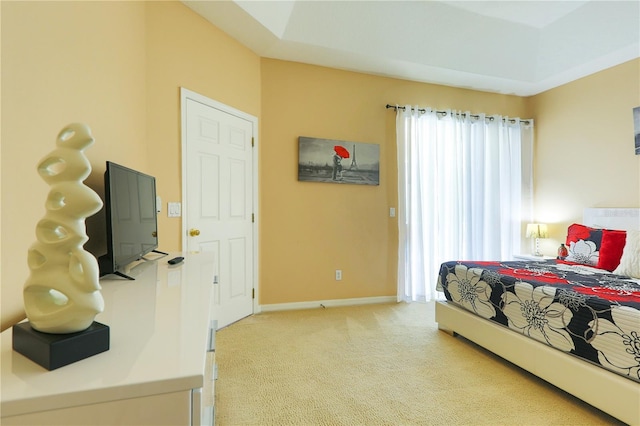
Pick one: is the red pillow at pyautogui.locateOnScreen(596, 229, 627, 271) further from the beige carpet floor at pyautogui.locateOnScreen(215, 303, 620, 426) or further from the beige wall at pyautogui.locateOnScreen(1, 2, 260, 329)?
the beige wall at pyautogui.locateOnScreen(1, 2, 260, 329)

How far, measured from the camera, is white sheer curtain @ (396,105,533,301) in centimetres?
392

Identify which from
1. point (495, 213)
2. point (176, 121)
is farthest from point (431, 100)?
point (176, 121)

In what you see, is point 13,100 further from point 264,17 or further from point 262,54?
point 262,54

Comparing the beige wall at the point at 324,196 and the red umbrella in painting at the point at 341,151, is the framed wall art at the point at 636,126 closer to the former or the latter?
the beige wall at the point at 324,196

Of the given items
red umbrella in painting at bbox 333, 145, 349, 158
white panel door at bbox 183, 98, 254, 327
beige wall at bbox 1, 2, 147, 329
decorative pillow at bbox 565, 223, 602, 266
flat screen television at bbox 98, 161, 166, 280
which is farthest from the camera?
red umbrella in painting at bbox 333, 145, 349, 158

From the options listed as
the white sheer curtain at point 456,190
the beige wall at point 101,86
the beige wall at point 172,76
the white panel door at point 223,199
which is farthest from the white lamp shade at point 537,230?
the beige wall at point 172,76

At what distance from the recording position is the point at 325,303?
3.65m

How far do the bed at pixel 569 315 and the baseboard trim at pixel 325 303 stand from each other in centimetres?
96

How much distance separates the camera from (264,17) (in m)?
2.77

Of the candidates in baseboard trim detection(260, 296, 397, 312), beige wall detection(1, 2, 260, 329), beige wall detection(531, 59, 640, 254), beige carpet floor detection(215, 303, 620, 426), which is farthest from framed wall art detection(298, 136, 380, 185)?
beige wall detection(531, 59, 640, 254)

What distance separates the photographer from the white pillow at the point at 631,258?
7.91ft

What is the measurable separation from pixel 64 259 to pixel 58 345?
0.59ft

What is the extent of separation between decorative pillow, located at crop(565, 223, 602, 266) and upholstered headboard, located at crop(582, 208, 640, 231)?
17.5 inches

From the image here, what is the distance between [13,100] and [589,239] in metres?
4.28
